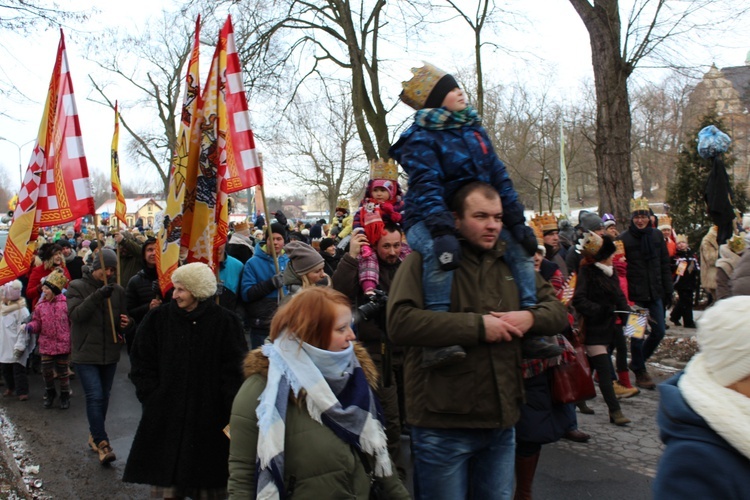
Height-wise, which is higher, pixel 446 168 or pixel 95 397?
pixel 446 168

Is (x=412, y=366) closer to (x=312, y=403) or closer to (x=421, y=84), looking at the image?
(x=312, y=403)

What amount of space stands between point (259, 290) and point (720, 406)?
6.00 m

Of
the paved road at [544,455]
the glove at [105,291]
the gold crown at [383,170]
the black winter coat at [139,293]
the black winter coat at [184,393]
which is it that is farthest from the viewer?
the black winter coat at [139,293]

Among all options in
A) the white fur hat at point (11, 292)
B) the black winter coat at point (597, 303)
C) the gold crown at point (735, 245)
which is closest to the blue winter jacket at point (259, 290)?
the black winter coat at point (597, 303)

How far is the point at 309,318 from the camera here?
9.17 ft

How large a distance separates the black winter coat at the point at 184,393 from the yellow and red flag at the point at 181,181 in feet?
4.69

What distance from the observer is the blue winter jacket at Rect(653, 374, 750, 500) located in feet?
5.78

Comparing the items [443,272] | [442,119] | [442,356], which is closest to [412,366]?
[442,356]

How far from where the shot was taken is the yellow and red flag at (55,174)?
6.44m

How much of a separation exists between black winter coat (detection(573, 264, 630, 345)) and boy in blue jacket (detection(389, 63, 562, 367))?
3.51m

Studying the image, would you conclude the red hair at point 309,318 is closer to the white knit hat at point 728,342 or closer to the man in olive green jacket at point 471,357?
the man in olive green jacket at point 471,357

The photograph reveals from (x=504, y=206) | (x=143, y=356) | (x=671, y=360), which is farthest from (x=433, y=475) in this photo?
(x=671, y=360)

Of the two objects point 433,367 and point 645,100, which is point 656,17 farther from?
point 645,100

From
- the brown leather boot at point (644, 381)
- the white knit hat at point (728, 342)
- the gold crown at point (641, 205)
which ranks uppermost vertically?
the gold crown at point (641, 205)
